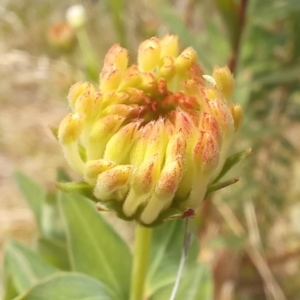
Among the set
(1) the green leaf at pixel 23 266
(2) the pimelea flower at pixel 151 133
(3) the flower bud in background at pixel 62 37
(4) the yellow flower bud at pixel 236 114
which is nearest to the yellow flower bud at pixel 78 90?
(2) the pimelea flower at pixel 151 133

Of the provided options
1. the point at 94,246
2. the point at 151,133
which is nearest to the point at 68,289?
the point at 94,246

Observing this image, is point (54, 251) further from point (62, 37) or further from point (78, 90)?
point (62, 37)

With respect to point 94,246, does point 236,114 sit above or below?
A: above

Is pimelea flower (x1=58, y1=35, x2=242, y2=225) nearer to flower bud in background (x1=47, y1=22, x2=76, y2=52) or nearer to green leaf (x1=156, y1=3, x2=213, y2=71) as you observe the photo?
green leaf (x1=156, y1=3, x2=213, y2=71)

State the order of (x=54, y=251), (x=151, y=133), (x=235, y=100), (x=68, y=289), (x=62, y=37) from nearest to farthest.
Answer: (x=151, y=133) < (x=68, y=289) < (x=54, y=251) < (x=235, y=100) < (x=62, y=37)

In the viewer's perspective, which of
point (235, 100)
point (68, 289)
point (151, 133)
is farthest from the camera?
point (235, 100)

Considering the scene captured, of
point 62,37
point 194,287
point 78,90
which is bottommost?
point 194,287

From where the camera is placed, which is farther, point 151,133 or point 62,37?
point 62,37

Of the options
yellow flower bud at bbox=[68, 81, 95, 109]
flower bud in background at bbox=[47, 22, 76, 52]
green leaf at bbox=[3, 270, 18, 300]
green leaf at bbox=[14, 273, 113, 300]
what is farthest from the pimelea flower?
flower bud in background at bbox=[47, 22, 76, 52]
